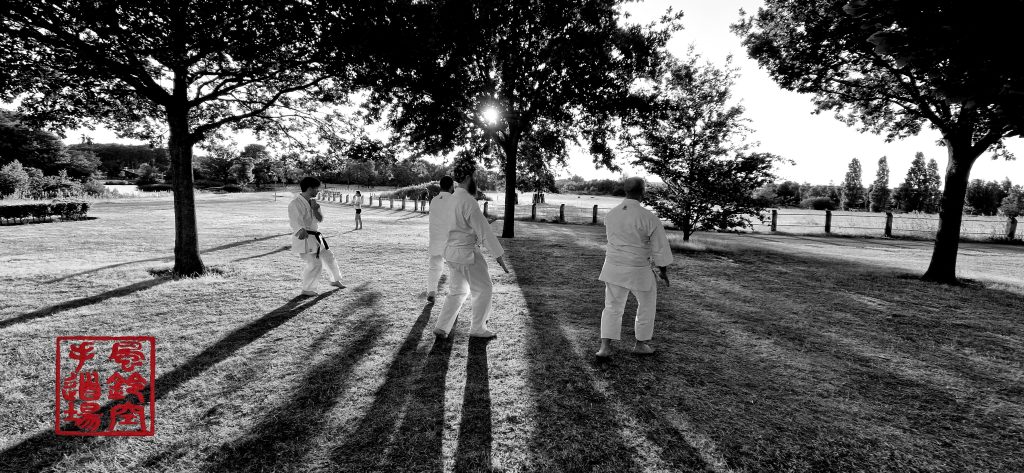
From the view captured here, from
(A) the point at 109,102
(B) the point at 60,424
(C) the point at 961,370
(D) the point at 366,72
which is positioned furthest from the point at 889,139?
(A) the point at 109,102

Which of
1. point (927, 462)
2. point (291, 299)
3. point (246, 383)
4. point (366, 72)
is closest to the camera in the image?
point (927, 462)

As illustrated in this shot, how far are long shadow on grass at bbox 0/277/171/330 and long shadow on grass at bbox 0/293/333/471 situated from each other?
2.73m

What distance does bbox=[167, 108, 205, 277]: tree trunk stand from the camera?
790 centimetres

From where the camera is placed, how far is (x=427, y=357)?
443 cm

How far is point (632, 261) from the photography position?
14.2 feet

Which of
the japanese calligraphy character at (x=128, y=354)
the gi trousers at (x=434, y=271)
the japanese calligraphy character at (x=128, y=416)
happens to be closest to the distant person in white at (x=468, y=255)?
the gi trousers at (x=434, y=271)

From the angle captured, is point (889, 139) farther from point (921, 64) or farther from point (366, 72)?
point (366, 72)

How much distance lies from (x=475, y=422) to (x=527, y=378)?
0.90 metres

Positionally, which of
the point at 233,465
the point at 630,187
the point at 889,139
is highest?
the point at 889,139

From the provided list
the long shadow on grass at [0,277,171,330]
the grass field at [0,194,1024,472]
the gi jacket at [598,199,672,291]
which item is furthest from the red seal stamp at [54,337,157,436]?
the gi jacket at [598,199,672,291]

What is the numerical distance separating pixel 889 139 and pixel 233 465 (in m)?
15.8

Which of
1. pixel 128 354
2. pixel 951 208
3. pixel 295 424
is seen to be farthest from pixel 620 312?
pixel 951 208

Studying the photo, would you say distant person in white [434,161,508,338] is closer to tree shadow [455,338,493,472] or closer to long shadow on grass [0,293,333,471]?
tree shadow [455,338,493,472]

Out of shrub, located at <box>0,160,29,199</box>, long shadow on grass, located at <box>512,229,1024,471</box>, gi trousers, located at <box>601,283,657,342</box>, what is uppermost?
shrub, located at <box>0,160,29,199</box>
